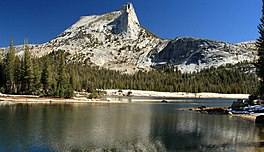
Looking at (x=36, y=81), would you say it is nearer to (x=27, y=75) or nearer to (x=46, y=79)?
(x=27, y=75)

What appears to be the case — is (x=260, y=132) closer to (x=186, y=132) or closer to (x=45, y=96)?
(x=186, y=132)

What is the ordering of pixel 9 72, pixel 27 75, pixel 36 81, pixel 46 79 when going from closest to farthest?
1. pixel 27 75
2. pixel 36 81
3. pixel 9 72
4. pixel 46 79

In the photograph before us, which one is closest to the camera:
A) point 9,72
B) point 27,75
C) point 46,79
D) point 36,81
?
point 27,75

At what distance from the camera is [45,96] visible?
103 meters

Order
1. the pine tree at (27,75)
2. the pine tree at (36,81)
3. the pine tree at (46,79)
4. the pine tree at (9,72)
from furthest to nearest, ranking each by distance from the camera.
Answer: the pine tree at (46,79) → the pine tree at (9,72) → the pine tree at (36,81) → the pine tree at (27,75)

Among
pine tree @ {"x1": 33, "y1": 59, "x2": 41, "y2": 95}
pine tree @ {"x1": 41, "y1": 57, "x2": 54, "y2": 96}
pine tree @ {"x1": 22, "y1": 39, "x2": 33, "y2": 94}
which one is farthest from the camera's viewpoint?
pine tree @ {"x1": 41, "y1": 57, "x2": 54, "y2": 96}

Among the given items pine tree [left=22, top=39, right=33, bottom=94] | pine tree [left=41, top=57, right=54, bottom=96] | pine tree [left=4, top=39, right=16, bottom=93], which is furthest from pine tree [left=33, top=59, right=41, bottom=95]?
pine tree [left=4, top=39, right=16, bottom=93]

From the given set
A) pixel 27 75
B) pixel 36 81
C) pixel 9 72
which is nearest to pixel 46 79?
pixel 36 81

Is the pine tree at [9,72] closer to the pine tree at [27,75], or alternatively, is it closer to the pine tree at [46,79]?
the pine tree at [27,75]

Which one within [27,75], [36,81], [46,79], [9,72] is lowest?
[36,81]

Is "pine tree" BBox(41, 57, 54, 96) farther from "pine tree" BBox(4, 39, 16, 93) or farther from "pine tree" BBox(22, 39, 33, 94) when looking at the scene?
"pine tree" BBox(4, 39, 16, 93)

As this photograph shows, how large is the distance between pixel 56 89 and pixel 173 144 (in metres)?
83.6

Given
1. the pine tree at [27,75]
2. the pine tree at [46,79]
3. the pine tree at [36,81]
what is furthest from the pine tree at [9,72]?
the pine tree at [46,79]

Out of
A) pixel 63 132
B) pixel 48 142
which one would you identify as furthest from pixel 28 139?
pixel 63 132
